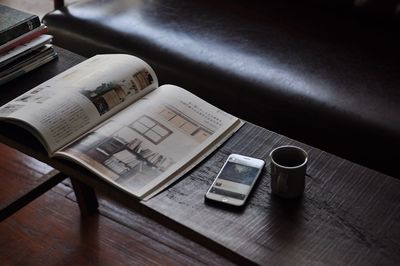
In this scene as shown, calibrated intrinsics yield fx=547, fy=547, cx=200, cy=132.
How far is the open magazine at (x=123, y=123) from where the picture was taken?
0.93 meters

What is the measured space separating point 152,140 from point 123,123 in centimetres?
8

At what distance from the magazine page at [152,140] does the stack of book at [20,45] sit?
1.01 feet

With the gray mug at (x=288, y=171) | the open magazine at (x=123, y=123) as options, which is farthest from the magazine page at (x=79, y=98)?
the gray mug at (x=288, y=171)

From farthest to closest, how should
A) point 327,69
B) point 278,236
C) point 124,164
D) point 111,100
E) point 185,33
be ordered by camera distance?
point 185,33
point 327,69
point 111,100
point 124,164
point 278,236

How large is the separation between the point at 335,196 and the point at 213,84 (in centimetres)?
55

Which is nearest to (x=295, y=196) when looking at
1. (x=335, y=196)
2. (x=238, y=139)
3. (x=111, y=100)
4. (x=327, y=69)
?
(x=335, y=196)

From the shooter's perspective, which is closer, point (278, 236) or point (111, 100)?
point (278, 236)

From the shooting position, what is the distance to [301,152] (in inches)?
34.2

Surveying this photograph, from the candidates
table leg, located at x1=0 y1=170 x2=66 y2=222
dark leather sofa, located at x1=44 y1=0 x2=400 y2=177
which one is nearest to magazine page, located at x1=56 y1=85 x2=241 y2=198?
dark leather sofa, located at x1=44 y1=0 x2=400 y2=177

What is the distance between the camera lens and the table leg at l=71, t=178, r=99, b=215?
141 centimetres

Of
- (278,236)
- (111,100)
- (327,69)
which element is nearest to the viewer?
(278,236)

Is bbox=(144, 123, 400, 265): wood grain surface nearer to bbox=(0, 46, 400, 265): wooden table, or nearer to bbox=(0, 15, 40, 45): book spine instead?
bbox=(0, 46, 400, 265): wooden table

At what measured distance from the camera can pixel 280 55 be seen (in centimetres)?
138

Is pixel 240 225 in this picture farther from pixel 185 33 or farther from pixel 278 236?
pixel 185 33
